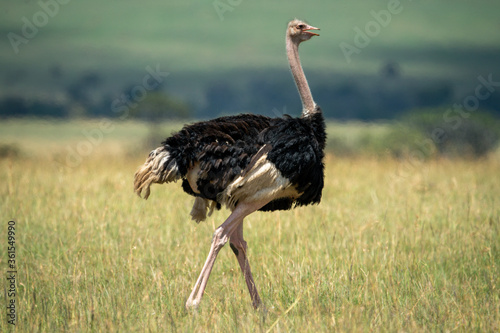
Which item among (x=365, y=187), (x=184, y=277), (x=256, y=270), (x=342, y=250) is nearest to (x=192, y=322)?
(x=184, y=277)

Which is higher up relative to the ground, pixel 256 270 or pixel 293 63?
pixel 293 63

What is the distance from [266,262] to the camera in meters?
5.94

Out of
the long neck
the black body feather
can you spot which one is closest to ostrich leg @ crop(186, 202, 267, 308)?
the black body feather

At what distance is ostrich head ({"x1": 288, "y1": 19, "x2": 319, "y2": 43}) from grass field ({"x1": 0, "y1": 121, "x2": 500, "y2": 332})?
182cm

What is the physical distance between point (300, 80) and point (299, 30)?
20.9 inches

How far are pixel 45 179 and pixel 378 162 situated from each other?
6956mm

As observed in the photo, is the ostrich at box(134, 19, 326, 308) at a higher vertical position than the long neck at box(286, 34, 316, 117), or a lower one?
lower

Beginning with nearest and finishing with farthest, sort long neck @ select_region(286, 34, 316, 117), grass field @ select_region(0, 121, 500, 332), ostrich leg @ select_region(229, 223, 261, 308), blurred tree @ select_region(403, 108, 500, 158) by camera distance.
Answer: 1. grass field @ select_region(0, 121, 500, 332)
2. ostrich leg @ select_region(229, 223, 261, 308)
3. long neck @ select_region(286, 34, 316, 117)
4. blurred tree @ select_region(403, 108, 500, 158)

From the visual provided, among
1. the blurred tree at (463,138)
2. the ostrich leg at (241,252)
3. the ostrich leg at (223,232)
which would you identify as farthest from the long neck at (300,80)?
the blurred tree at (463,138)

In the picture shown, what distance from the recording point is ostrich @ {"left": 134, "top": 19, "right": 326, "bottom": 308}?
4.75 metres

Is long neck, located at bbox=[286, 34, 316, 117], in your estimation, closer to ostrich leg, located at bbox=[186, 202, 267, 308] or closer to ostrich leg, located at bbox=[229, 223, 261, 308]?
ostrich leg, located at bbox=[186, 202, 267, 308]

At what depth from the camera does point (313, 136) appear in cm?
506

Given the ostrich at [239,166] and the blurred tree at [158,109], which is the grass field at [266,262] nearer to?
the ostrich at [239,166]

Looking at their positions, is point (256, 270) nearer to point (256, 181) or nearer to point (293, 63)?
point (256, 181)
